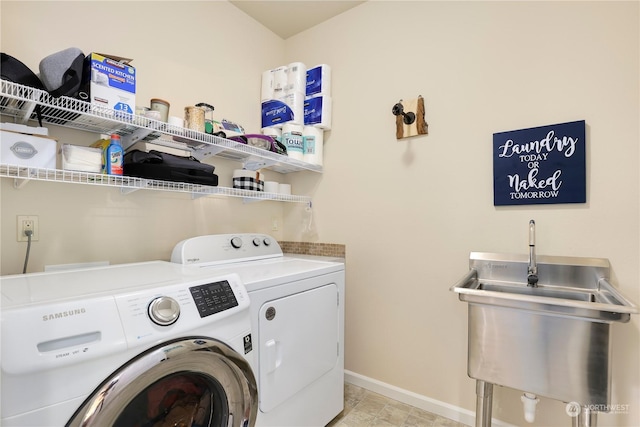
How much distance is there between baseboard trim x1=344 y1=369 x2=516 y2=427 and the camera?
5.97 feet

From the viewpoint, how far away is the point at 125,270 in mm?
1390

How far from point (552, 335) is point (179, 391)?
1.37 m

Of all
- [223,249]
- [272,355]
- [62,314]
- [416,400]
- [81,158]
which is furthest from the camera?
[416,400]

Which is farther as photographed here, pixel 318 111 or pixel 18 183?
pixel 318 111

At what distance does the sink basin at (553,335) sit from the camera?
44.9 inches

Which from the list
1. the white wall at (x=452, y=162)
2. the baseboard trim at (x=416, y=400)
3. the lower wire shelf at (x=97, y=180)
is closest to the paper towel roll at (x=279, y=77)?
the white wall at (x=452, y=162)

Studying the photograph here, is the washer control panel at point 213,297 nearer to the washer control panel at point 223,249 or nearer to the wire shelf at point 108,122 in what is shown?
the washer control panel at point 223,249

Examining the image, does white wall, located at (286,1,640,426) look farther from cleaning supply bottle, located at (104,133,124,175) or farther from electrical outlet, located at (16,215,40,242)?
electrical outlet, located at (16,215,40,242)

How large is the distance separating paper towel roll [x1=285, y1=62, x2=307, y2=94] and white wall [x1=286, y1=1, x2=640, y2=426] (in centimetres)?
24

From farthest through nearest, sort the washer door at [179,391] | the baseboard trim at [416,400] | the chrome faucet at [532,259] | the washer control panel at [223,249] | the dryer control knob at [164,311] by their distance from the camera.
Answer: the baseboard trim at [416,400], the washer control panel at [223,249], the chrome faucet at [532,259], the dryer control knob at [164,311], the washer door at [179,391]

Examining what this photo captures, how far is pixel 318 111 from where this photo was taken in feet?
Answer: 7.59

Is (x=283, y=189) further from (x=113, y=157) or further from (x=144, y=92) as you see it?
(x=113, y=157)

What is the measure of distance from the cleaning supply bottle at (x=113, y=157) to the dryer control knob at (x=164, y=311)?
26.8 inches

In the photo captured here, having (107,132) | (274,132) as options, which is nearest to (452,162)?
(274,132)
